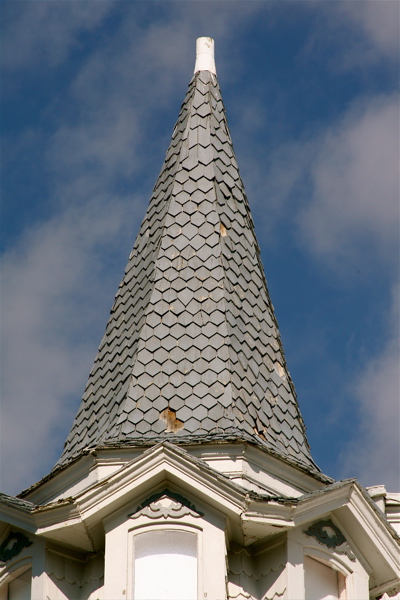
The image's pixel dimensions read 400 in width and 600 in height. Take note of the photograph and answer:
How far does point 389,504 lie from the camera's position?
28.2 m

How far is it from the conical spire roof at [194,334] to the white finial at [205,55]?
188 centimetres

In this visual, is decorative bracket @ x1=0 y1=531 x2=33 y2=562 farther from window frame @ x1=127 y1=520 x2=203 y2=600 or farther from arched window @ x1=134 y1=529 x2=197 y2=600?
arched window @ x1=134 y1=529 x2=197 y2=600

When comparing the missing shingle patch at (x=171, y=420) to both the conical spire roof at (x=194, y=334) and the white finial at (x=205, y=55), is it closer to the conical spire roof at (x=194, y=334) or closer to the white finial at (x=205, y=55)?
the conical spire roof at (x=194, y=334)

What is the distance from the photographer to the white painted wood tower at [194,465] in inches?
968

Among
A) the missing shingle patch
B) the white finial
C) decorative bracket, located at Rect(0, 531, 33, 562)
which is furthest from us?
the white finial

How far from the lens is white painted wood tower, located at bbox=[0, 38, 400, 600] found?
24.6 meters

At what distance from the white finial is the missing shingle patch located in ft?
28.1

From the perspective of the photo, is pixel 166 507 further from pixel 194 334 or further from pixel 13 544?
pixel 194 334

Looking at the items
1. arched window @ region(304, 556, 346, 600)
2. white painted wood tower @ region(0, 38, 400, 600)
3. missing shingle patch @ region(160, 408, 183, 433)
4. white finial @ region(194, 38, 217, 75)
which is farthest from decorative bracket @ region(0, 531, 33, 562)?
white finial @ region(194, 38, 217, 75)

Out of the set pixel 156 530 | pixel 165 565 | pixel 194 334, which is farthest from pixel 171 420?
pixel 165 565

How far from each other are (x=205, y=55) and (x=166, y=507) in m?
11.5

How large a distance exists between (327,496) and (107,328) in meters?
6.16

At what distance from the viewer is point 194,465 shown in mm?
24531

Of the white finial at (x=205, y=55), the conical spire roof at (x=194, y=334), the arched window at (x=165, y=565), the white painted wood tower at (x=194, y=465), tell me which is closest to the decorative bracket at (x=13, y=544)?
the white painted wood tower at (x=194, y=465)
